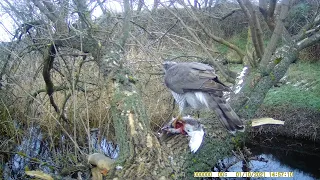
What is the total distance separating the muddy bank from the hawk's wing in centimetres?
457

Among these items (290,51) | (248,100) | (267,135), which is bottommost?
(267,135)

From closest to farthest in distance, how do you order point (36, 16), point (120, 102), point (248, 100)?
point (120, 102) < point (248, 100) < point (36, 16)

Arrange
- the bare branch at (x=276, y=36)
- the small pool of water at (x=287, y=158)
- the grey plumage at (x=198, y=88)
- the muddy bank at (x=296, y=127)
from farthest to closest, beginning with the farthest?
the muddy bank at (x=296, y=127) < the small pool of water at (x=287, y=158) < the bare branch at (x=276, y=36) < the grey plumage at (x=198, y=88)

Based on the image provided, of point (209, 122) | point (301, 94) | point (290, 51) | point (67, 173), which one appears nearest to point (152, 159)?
point (209, 122)

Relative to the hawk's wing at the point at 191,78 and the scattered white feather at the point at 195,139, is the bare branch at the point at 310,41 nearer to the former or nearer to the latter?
the hawk's wing at the point at 191,78

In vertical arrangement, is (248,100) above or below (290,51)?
below

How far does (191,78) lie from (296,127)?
16.8 feet

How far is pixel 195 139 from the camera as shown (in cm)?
316

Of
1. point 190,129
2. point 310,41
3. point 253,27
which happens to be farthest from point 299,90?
point 190,129

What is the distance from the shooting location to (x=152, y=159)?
2.79 m

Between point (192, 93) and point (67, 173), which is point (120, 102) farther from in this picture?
point (67, 173)

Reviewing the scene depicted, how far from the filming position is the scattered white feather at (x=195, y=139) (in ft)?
10.1

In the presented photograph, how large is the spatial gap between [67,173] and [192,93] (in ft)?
6.36

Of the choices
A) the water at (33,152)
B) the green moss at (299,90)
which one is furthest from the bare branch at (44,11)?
the green moss at (299,90)
